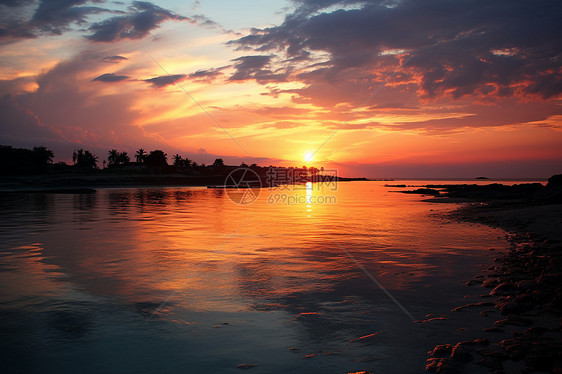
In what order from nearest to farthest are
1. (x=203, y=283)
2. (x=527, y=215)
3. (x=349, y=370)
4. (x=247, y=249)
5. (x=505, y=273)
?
(x=349, y=370)
(x=203, y=283)
(x=505, y=273)
(x=247, y=249)
(x=527, y=215)

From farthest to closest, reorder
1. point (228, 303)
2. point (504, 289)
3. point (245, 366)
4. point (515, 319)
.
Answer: point (504, 289) < point (228, 303) < point (515, 319) < point (245, 366)

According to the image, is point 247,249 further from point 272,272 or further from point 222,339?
point 222,339

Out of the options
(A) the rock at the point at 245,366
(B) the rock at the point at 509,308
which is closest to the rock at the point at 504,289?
(B) the rock at the point at 509,308

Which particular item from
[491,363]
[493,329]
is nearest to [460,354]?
[491,363]

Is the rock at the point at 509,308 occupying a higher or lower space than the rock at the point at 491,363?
higher

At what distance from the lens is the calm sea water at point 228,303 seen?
21.1 feet

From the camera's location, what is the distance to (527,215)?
27797 millimetres

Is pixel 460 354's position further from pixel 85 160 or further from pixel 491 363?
pixel 85 160

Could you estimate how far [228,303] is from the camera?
928 centimetres

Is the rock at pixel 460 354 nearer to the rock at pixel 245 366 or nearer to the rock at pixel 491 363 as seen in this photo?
the rock at pixel 491 363

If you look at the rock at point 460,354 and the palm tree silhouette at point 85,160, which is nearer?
the rock at point 460,354

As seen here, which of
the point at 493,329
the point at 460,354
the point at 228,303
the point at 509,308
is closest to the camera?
the point at 460,354

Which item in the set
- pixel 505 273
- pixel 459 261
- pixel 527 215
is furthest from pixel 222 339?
pixel 527 215

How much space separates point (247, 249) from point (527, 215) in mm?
22987
